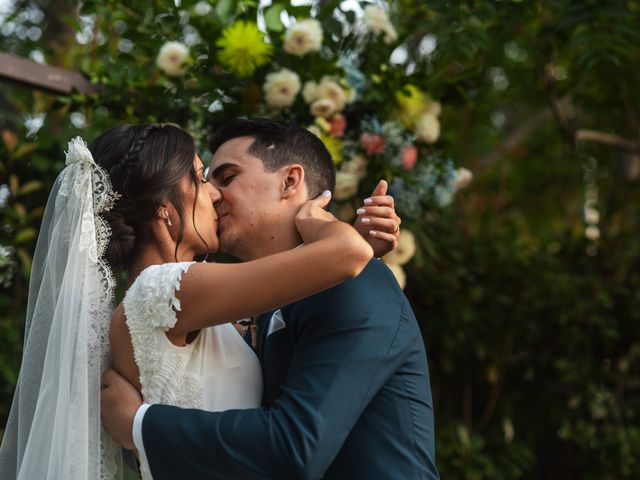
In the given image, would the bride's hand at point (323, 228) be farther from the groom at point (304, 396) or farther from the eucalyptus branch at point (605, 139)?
the eucalyptus branch at point (605, 139)

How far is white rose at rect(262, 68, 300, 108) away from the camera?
Answer: 13.4 feet

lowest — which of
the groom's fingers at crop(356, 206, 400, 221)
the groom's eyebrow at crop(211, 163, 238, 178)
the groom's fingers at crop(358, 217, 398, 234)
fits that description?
the groom's fingers at crop(358, 217, 398, 234)

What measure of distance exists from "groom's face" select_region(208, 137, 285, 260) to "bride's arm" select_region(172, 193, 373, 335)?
0.45m

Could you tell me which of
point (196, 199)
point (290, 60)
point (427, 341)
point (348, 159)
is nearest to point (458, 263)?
point (427, 341)

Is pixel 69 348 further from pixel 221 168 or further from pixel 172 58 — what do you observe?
pixel 172 58

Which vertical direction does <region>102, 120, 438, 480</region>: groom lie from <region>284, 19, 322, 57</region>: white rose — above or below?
below

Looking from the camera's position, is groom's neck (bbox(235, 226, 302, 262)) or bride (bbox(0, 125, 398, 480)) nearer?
bride (bbox(0, 125, 398, 480))

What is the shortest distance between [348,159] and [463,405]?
7.56ft

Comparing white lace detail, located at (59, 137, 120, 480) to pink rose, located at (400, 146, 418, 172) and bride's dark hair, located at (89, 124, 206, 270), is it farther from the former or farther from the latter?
pink rose, located at (400, 146, 418, 172)

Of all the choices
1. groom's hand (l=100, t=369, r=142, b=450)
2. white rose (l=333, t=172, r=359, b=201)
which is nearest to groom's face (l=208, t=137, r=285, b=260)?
groom's hand (l=100, t=369, r=142, b=450)

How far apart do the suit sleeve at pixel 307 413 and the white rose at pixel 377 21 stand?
2.13m

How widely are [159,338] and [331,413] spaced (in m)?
0.51

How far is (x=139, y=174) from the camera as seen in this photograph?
2.58 meters

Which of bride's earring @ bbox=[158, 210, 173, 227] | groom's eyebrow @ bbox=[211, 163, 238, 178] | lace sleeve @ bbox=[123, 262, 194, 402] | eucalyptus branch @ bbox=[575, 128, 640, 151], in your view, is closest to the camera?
lace sleeve @ bbox=[123, 262, 194, 402]
